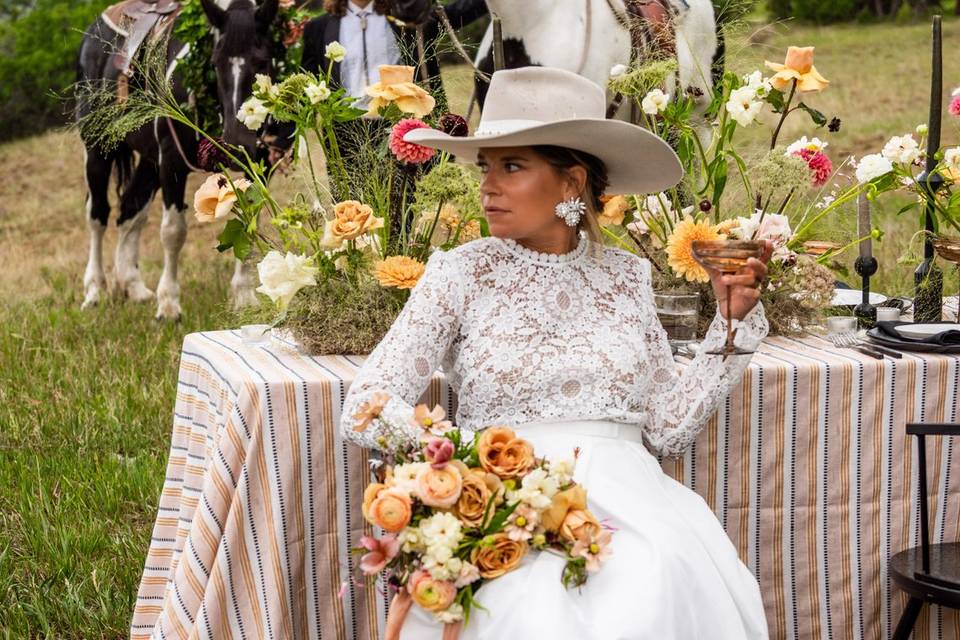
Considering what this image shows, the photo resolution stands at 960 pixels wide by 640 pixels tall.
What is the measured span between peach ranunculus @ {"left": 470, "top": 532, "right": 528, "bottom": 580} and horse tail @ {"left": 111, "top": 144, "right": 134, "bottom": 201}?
747 centimetres

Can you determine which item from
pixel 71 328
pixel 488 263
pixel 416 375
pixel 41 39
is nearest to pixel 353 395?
pixel 416 375

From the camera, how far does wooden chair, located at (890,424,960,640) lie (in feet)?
11.2

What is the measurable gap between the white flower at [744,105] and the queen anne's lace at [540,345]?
858mm

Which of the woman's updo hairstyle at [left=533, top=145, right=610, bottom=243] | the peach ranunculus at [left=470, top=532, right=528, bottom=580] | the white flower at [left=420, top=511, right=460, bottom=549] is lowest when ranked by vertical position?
the peach ranunculus at [left=470, top=532, right=528, bottom=580]

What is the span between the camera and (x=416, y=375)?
3.07 meters

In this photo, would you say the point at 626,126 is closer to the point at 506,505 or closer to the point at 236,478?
the point at 506,505

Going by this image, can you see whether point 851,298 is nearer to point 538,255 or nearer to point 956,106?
point 956,106

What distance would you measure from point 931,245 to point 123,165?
6.81 meters

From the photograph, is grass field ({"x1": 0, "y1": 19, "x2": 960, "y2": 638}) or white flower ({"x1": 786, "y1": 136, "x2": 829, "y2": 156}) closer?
white flower ({"x1": 786, "y1": 136, "x2": 829, "y2": 156})

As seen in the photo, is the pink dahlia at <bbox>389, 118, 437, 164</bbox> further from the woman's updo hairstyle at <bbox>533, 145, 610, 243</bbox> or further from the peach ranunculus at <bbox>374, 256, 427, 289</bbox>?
the woman's updo hairstyle at <bbox>533, 145, 610, 243</bbox>

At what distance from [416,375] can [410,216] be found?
1.42 meters

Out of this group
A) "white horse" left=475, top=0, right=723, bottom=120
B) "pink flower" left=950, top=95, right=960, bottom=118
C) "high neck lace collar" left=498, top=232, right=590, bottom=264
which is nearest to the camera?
"high neck lace collar" left=498, top=232, right=590, bottom=264

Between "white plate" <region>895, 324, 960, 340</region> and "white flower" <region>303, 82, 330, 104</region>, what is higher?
"white flower" <region>303, 82, 330, 104</region>

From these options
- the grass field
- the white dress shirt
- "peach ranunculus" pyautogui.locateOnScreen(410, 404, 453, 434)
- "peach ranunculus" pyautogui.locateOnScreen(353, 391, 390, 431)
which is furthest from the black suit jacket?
"peach ranunculus" pyautogui.locateOnScreen(410, 404, 453, 434)
